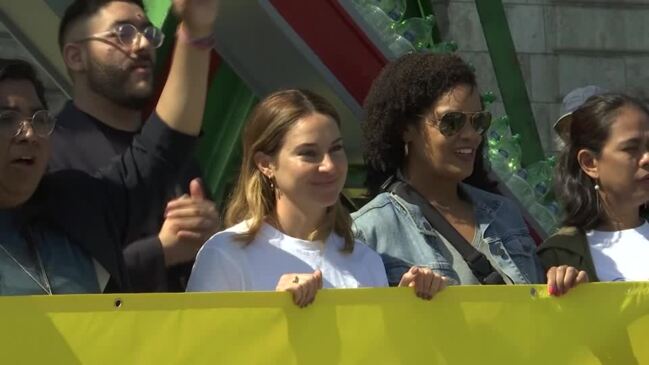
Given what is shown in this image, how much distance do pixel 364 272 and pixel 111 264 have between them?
0.63 meters

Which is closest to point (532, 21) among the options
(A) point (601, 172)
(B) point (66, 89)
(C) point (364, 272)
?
(B) point (66, 89)

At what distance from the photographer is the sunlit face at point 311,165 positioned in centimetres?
369

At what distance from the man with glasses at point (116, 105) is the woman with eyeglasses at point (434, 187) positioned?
0.54m

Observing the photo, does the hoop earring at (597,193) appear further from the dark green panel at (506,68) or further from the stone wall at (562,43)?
the stone wall at (562,43)

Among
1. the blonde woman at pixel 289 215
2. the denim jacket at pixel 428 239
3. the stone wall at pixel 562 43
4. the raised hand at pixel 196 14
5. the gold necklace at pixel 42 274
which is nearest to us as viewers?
the gold necklace at pixel 42 274

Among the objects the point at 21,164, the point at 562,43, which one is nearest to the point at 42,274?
the point at 21,164

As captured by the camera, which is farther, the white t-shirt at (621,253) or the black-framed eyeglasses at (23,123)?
the white t-shirt at (621,253)

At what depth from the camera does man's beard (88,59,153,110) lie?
4035 millimetres

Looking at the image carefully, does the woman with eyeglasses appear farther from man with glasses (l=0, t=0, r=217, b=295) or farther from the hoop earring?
man with glasses (l=0, t=0, r=217, b=295)

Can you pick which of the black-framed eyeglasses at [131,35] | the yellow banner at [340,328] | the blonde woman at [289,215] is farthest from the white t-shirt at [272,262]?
the black-framed eyeglasses at [131,35]

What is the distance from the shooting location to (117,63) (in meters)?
4.09

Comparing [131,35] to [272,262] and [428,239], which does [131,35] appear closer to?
[272,262]

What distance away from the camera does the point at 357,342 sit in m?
3.43

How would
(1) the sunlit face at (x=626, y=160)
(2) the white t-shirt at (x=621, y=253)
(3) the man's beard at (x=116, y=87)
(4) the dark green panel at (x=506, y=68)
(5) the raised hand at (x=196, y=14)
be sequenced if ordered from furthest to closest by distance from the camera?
(4) the dark green panel at (x=506, y=68) → (1) the sunlit face at (x=626, y=160) → (2) the white t-shirt at (x=621, y=253) → (3) the man's beard at (x=116, y=87) → (5) the raised hand at (x=196, y=14)
